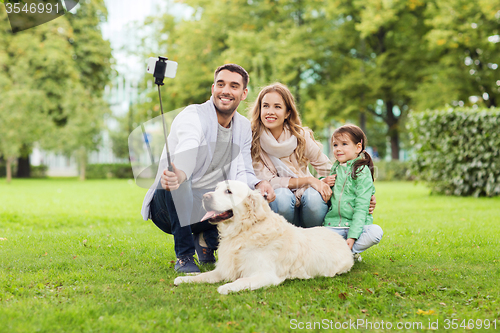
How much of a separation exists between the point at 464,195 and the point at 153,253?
Result: 34.1 ft

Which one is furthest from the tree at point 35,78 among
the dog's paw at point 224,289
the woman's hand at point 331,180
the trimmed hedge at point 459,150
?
the dog's paw at point 224,289

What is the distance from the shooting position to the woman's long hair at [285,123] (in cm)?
465

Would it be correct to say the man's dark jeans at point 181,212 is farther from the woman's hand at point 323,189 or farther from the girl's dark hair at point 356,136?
the girl's dark hair at point 356,136

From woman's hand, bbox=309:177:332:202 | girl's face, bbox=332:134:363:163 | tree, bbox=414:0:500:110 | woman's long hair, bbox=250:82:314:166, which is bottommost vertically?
woman's hand, bbox=309:177:332:202

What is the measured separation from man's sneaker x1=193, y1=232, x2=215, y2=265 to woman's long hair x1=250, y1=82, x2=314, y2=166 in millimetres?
1097

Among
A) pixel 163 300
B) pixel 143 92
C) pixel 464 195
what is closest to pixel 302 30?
pixel 143 92

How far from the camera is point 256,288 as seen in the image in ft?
11.4

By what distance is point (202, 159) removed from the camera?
4152 millimetres

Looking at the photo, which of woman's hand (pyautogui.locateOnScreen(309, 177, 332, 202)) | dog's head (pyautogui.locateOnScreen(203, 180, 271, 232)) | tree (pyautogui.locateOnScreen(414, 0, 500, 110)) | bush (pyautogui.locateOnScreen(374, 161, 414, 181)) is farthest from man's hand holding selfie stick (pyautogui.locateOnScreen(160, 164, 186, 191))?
bush (pyautogui.locateOnScreen(374, 161, 414, 181))

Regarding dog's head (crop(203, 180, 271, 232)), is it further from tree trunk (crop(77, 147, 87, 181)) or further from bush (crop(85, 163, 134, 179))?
bush (crop(85, 163, 134, 179))

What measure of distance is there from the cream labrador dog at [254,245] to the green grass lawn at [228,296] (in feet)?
0.48

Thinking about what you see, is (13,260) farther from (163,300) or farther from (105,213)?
(105,213)

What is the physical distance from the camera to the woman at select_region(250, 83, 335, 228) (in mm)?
4406

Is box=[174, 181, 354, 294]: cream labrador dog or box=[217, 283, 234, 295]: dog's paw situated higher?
box=[174, 181, 354, 294]: cream labrador dog
